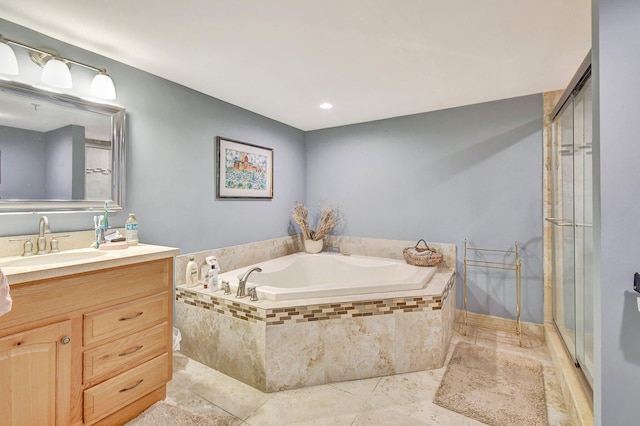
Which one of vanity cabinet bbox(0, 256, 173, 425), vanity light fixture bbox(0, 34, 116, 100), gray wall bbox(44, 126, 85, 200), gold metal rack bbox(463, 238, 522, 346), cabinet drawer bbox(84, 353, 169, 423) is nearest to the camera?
vanity cabinet bbox(0, 256, 173, 425)

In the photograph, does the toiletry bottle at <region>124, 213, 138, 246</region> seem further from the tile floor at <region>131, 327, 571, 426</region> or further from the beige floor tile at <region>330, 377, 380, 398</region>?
the beige floor tile at <region>330, 377, 380, 398</region>

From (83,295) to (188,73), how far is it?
67.3 inches

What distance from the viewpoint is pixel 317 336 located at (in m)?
1.97

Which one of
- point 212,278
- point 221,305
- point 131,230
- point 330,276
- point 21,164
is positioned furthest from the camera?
point 330,276

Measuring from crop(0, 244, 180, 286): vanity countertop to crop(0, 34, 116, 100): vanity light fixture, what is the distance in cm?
102

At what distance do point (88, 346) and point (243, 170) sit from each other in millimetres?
1991

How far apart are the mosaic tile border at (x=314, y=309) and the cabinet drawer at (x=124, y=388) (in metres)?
0.47

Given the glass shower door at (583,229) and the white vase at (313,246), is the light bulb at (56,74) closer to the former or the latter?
the white vase at (313,246)

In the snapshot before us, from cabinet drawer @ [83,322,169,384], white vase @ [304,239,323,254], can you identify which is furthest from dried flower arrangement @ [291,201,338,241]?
cabinet drawer @ [83,322,169,384]

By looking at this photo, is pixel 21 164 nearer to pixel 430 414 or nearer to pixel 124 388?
pixel 124 388

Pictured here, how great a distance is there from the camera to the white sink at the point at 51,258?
1460mm

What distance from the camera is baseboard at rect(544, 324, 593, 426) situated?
145cm

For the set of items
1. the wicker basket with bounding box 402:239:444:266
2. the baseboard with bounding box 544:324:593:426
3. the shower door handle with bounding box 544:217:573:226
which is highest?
the shower door handle with bounding box 544:217:573:226

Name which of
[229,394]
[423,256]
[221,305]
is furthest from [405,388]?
[221,305]
